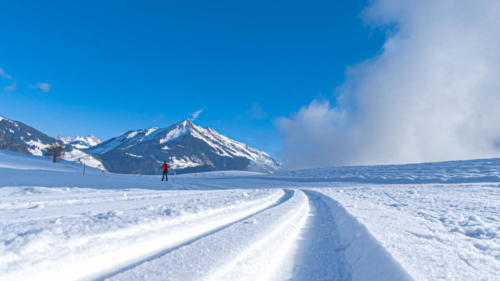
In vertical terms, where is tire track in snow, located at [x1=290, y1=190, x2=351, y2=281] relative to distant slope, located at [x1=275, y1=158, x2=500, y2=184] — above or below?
below

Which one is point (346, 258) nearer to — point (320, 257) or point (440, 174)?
point (320, 257)

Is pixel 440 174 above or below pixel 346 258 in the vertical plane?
above

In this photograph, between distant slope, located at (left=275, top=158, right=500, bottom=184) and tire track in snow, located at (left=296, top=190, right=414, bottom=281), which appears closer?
tire track in snow, located at (left=296, top=190, right=414, bottom=281)

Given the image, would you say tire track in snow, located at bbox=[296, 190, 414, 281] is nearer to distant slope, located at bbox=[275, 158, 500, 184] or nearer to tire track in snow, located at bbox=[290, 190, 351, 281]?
tire track in snow, located at bbox=[290, 190, 351, 281]

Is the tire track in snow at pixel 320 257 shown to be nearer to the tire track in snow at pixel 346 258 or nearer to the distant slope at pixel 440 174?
the tire track in snow at pixel 346 258

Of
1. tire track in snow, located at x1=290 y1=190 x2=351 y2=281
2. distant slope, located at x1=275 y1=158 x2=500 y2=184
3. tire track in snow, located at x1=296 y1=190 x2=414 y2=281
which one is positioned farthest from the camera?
distant slope, located at x1=275 y1=158 x2=500 y2=184

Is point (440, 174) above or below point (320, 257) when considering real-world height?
above

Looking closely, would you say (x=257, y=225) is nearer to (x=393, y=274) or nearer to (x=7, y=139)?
(x=393, y=274)

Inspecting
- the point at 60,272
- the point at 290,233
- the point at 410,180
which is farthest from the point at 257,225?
the point at 410,180

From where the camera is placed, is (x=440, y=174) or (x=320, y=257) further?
(x=440, y=174)

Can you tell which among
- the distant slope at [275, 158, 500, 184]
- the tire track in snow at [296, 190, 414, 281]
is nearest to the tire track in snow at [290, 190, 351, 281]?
the tire track in snow at [296, 190, 414, 281]

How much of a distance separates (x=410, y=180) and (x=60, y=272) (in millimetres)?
27554

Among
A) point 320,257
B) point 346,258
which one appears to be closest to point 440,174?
point 346,258

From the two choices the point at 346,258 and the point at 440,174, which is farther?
the point at 440,174
